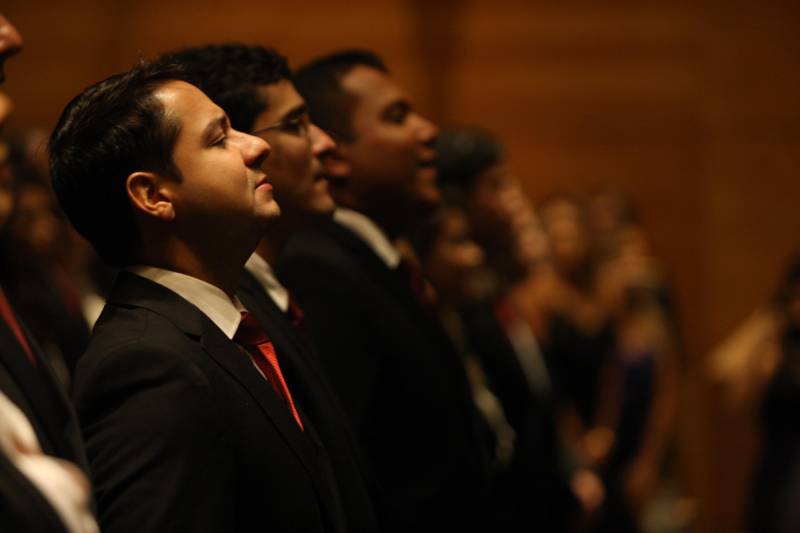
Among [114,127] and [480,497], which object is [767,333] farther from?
[114,127]

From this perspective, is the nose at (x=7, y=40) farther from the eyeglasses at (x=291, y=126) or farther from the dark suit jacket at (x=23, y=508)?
the dark suit jacket at (x=23, y=508)

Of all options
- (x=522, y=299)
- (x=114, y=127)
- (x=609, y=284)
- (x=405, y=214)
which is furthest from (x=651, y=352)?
(x=114, y=127)

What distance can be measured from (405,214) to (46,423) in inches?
60.3

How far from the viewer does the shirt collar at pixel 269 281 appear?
2406 millimetres

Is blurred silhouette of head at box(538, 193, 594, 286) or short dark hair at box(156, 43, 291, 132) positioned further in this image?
blurred silhouette of head at box(538, 193, 594, 286)

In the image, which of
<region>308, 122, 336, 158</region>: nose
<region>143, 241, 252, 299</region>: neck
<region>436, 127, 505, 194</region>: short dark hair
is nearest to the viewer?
<region>143, 241, 252, 299</region>: neck

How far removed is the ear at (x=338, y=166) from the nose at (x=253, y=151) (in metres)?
1.01

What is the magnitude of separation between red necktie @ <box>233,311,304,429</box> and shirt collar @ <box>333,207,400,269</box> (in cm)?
99

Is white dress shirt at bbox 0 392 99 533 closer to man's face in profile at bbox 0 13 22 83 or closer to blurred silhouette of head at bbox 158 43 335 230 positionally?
man's face in profile at bbox 0 13 22 83

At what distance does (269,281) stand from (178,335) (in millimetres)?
609

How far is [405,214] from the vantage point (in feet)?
10.3

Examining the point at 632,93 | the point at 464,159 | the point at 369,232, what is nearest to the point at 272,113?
the point at 369,232

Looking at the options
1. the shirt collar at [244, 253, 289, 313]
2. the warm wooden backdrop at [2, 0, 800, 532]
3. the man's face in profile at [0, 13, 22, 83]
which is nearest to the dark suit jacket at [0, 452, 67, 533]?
the man's face in profile at [0, 13, 22, 83]

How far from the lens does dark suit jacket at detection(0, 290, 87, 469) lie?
1.73 metres
